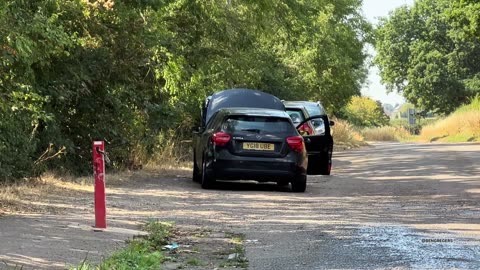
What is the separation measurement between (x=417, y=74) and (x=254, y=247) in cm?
7834

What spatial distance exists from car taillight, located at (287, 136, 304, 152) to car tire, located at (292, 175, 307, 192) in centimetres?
51

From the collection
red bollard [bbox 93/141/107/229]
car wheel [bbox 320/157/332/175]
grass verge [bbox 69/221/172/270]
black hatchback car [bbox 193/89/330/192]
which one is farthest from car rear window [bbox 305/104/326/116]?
grass verge [bbox 69/221/172/270]

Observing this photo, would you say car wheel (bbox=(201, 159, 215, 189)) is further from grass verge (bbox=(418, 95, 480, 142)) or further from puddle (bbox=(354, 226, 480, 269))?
grass verge (bbox=(418, 95, 480, 142))

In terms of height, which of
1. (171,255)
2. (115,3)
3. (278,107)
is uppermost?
(115,3)

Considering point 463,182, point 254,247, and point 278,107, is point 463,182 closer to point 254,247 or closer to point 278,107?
point 278,107

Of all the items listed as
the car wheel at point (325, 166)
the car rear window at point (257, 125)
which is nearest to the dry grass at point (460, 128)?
the car wheel at point (325, 166)

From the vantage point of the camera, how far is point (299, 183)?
51.3 feet

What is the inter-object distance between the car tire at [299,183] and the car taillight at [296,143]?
0.51 m

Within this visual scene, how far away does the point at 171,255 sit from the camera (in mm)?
8484

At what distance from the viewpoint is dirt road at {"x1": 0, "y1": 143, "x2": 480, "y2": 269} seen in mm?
8008

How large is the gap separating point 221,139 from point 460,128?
43866 mm

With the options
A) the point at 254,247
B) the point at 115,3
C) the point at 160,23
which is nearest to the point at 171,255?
the point at 254,247

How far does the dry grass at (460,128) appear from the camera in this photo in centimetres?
5222

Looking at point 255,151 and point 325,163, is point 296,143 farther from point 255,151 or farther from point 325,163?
point 325,163
